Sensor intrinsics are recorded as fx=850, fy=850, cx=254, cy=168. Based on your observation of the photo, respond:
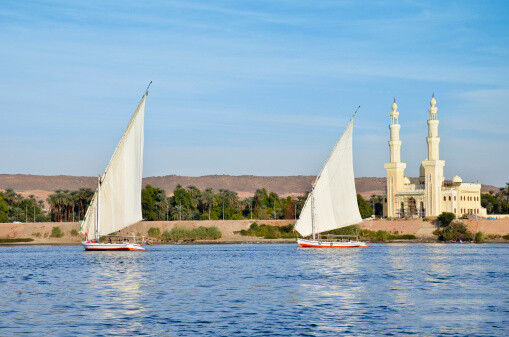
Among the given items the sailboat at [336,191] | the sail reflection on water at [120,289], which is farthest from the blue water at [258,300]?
the sailboat at [336,191]

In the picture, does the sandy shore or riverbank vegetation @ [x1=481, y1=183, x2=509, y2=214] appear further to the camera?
riverbank vegetation @ [x1=481, y1=183, x2=509, y2=214]

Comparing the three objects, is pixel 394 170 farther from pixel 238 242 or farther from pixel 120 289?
pixel 120 289

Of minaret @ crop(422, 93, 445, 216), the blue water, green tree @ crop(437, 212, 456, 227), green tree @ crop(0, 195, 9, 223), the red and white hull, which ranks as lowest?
the blue water

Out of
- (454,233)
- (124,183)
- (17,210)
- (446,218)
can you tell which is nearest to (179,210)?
(17,210)

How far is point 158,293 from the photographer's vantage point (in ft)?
125

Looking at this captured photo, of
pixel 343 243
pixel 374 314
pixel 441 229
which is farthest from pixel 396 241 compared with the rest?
pixel 374 314

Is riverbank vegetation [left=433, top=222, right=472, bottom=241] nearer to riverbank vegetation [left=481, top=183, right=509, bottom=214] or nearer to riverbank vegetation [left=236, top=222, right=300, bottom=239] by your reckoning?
riverbank vegetation [left=236, top=222, right=300, bottom=239]

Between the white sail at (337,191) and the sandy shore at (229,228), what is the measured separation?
119ft

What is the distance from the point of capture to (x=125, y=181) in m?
69.7

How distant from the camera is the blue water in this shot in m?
26.8

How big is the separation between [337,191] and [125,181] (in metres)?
22.8

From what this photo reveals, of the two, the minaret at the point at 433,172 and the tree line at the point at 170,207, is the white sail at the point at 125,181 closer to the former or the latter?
the tree line at the point at 170,207

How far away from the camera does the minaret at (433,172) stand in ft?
423

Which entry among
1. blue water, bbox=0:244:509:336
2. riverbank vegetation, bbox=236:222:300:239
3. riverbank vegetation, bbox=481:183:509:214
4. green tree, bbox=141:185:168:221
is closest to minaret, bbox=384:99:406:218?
riverbank vegetation, bbox=236:222:300:239
